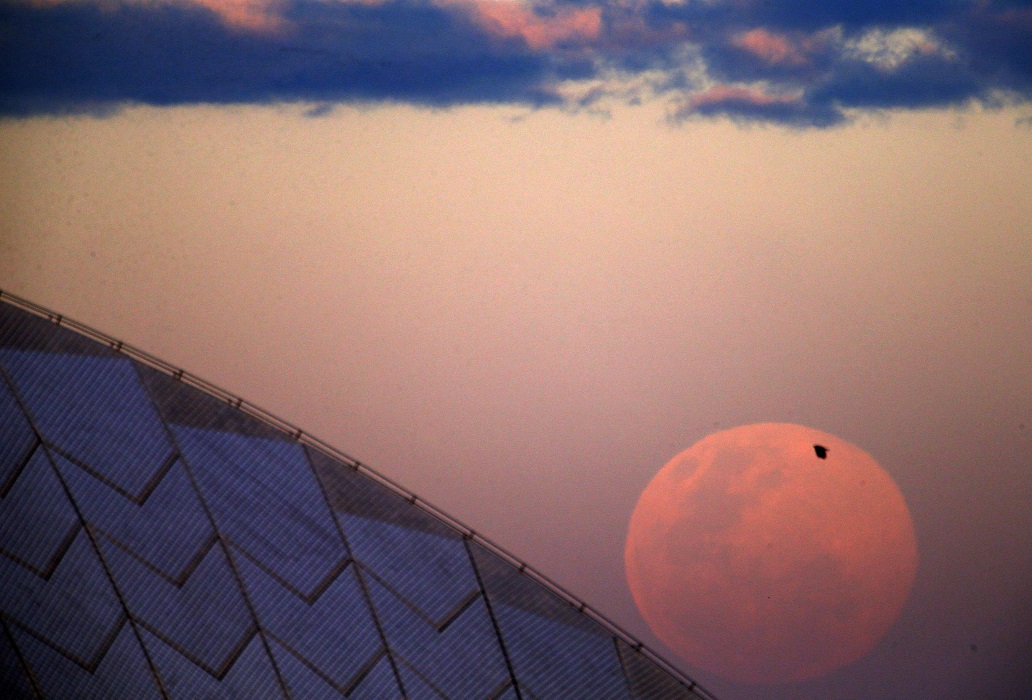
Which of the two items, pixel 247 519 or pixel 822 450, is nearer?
pixel 247 519

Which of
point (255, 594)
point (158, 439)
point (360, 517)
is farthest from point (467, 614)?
point (158, 439)

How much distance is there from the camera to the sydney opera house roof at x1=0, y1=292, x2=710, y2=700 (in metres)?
14.6

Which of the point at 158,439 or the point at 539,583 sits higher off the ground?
the point at 539,583

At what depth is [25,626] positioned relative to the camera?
51.8 ft

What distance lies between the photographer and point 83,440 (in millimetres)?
15164

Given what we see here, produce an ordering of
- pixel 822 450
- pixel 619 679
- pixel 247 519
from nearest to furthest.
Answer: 1. pixel 619 679
2. pixel 247 519
3. pixel 822 450

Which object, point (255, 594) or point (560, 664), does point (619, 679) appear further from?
point (255, 594)

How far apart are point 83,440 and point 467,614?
9074 millimetres

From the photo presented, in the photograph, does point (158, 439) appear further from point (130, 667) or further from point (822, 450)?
point (822, 450)

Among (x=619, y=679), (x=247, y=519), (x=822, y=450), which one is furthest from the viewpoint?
(x=822, y=450)

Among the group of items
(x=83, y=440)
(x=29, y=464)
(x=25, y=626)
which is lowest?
(x=25, y=626)

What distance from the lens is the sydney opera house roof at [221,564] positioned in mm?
14633

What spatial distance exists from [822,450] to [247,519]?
1538cm

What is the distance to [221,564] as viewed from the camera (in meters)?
15.3
